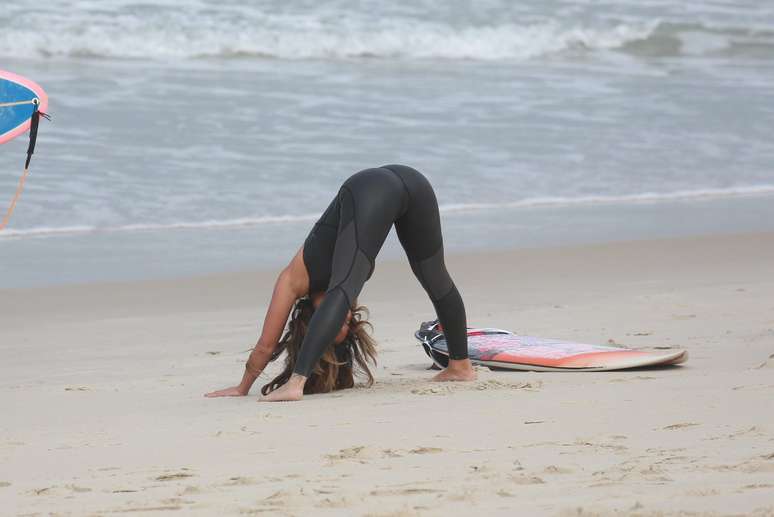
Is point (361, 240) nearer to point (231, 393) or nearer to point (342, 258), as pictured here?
point (342, 258)

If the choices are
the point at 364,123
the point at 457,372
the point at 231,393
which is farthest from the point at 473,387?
the point at 364,123

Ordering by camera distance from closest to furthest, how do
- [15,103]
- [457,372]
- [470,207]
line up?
[457,372] < [15,103] < [470,207]

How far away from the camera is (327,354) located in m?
4.79

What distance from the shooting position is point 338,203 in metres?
4.75

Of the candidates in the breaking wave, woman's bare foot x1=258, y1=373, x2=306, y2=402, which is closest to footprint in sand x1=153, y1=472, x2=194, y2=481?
woman's bare foot x1=258, y1=373, x2=306, y2=402

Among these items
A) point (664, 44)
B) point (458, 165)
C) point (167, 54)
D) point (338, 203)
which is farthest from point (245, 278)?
point (664, 44)

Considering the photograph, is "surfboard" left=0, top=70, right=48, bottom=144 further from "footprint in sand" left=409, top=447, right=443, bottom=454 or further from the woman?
"footprint in sand" left=409, top=447, right=443, bottom=454

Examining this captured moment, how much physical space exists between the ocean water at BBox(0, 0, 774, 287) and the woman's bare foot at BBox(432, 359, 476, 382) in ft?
9.82

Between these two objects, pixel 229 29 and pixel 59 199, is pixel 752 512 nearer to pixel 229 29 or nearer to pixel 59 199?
pixel 59 199

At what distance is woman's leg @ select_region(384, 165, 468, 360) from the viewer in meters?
4.80

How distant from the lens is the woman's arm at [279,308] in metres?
4.66

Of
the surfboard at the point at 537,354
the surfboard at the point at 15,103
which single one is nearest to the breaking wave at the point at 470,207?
the surfboard at the point at 15,103

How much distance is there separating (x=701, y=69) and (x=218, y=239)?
10244mm

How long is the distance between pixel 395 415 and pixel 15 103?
8.37 ft
